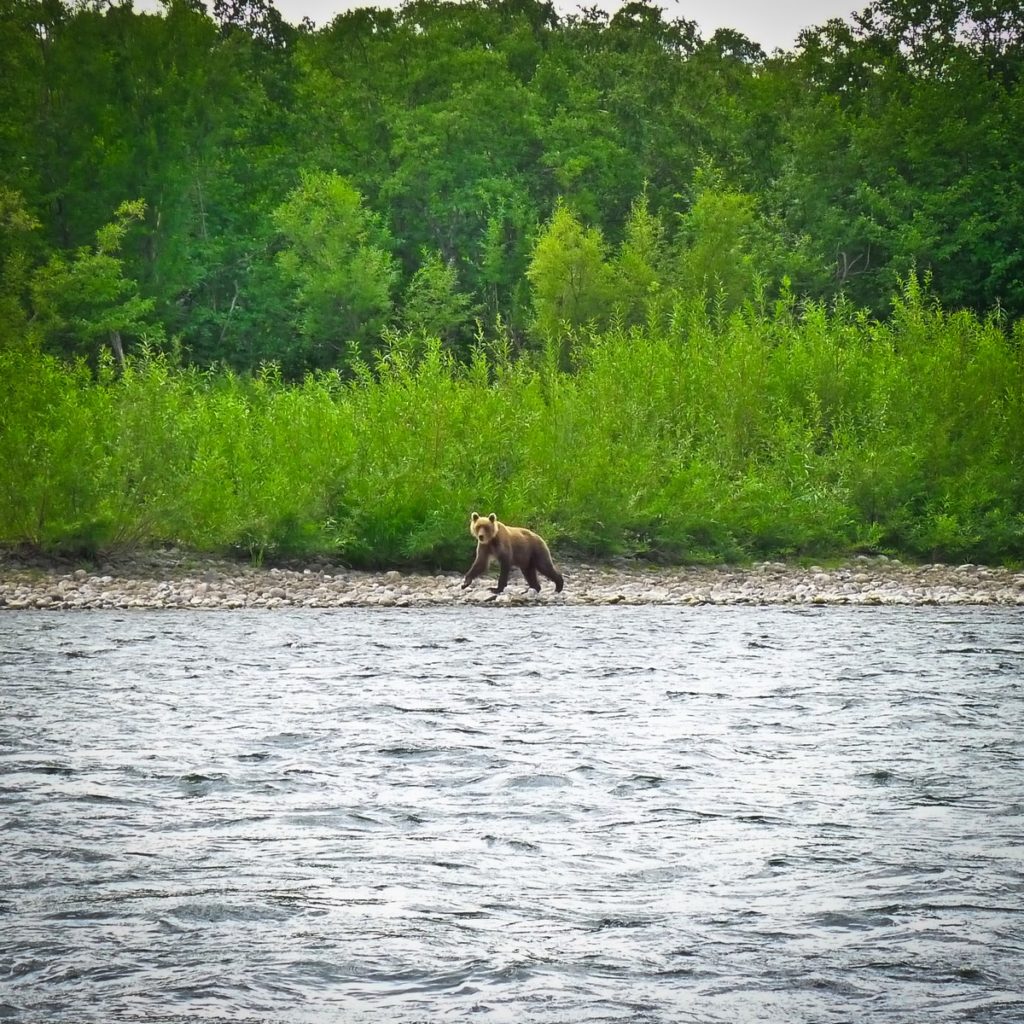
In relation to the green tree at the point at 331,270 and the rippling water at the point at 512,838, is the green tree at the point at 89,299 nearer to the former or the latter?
the green tree at the point at 331,270

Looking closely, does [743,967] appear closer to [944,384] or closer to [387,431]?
[387,431]

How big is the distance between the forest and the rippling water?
23.9 ft

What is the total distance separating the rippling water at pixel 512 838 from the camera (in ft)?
16.4

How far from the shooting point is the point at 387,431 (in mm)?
20703

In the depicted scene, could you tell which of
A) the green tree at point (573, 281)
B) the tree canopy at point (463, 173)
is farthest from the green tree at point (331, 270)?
the green tree at point (573, 281)

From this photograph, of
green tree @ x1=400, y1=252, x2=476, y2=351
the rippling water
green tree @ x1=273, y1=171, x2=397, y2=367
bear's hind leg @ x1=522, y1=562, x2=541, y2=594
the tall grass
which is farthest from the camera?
green tree @ x1=400, y1=252, x2=476, y2=351

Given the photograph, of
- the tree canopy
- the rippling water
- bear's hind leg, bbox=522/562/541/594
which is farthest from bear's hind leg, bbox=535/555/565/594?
the tree canopy

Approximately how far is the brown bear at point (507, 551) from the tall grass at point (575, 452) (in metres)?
1.63

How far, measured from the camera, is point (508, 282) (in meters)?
50.3

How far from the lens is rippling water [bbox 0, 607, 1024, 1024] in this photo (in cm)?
501

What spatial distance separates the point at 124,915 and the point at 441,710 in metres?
5.06

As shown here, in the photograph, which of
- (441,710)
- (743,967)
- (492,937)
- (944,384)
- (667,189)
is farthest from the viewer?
(667,189)

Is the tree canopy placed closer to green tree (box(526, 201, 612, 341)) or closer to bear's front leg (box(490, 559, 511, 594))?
green tree (box(526, 201, 612, 341))

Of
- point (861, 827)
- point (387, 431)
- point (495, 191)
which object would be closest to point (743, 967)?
point (861, 827)
